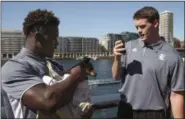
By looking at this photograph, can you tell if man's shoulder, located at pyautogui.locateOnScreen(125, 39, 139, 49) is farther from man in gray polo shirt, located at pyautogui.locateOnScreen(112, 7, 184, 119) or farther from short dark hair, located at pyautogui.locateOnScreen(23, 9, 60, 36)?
short dark hair, located at pyautogui.locateOnScreen(23, 9, 60, 36)

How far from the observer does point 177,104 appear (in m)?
2.81

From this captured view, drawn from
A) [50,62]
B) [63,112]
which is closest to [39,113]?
[63,112]

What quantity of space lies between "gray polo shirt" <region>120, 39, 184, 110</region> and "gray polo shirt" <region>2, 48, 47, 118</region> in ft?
3.82

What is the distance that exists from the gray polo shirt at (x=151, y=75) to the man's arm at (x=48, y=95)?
1095 mm

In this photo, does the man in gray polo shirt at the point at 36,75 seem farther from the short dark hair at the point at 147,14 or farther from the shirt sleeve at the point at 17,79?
the short dark hair at the point at 147,14

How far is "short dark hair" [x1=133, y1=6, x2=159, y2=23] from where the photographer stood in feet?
9.41

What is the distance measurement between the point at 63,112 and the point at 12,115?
0.98 feet

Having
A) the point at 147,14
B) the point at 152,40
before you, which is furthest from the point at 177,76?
the point at 147,14

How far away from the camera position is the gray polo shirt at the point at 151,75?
2.78 m

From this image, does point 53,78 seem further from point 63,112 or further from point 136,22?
point 136,22

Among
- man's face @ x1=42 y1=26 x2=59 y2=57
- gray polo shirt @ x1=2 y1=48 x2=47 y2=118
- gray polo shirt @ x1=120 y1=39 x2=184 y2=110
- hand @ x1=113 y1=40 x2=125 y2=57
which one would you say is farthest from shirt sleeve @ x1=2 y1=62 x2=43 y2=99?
gray polo shirt @ x1=120 y1=39 x2=184 y2=110

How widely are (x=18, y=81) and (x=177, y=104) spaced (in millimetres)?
1519

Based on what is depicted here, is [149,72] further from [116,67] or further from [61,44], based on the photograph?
[61,44]

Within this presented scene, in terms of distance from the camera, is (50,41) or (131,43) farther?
(131,43)
